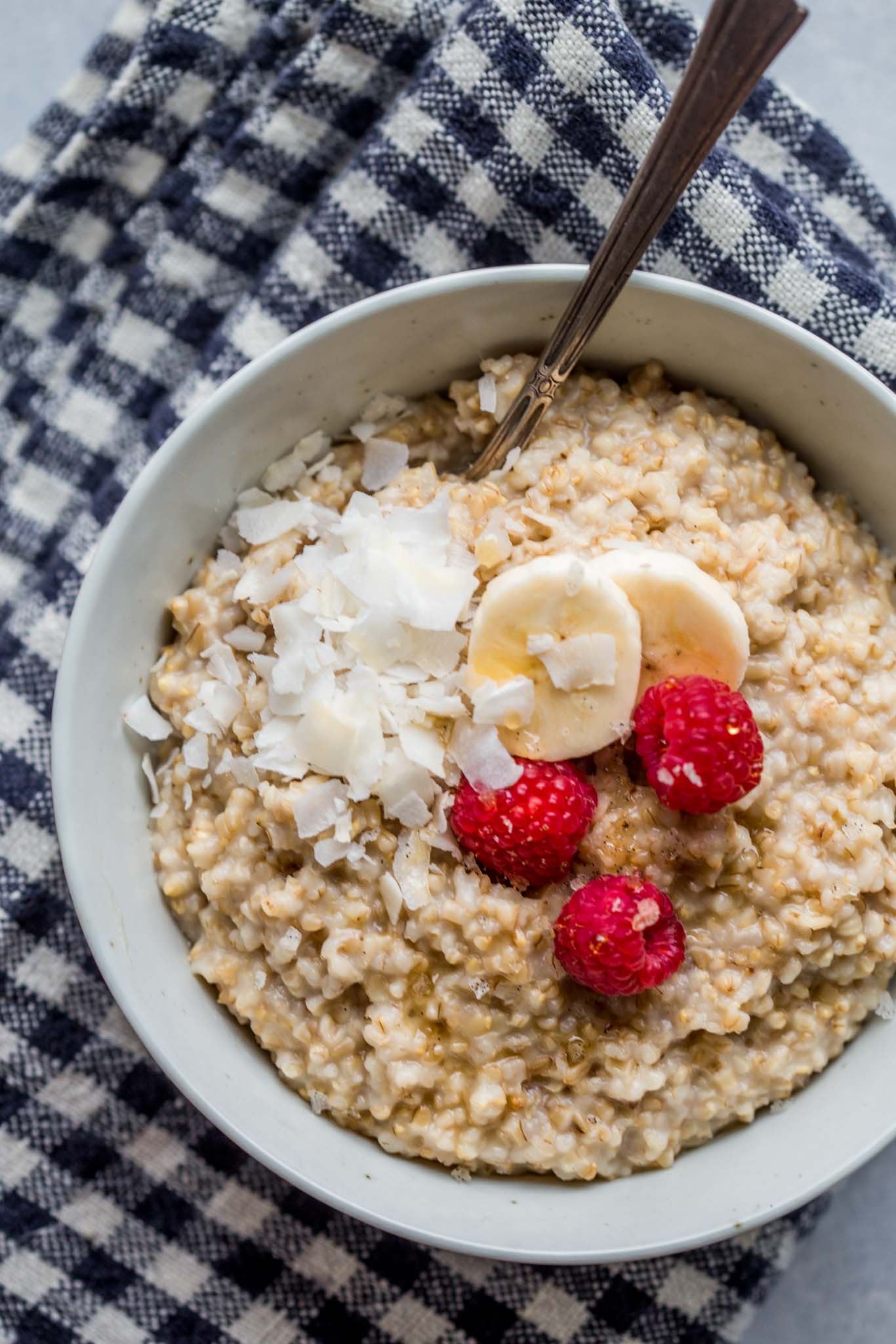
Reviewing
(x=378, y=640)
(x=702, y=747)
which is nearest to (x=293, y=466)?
(x=378, y=640)

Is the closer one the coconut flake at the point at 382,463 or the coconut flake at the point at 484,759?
the coconut flake at the point at 484,759

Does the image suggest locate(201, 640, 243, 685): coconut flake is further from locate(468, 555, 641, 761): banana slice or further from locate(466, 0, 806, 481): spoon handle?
locate(466, 0, 806, 481): spoon handle

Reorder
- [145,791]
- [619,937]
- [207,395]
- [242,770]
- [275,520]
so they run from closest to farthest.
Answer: [619,937] < [242,770] < [275,520] < [145,791] < [207,395]

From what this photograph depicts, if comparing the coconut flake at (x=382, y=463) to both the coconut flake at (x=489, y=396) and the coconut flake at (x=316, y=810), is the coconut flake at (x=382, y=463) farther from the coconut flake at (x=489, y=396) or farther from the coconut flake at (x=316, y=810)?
the coconut flake at (x=316, y=810)

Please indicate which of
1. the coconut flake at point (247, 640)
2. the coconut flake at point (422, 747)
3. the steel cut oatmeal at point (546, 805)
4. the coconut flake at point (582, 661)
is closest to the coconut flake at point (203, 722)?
the steel cut oatmeal at point (546, 805)

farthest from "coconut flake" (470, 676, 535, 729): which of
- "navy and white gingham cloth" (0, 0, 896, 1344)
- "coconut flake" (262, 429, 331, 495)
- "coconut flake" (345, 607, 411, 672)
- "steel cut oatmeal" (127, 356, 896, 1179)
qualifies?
"navy and white gingham cloth" (0, 0, 896, 1344)

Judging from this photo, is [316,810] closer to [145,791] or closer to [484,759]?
[484,759]
